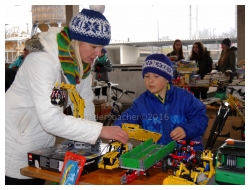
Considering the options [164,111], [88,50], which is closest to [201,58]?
[164,111]

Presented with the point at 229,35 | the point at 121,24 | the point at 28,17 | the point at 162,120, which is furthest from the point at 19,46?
the point at 162,120

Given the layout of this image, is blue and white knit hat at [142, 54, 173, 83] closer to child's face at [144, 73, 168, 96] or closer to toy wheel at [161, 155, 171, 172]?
child's face at [144, 73, 168, 96]

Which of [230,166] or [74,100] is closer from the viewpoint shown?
[230,166]

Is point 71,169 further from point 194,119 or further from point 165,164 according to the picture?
point 194,119

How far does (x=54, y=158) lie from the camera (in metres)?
1.48

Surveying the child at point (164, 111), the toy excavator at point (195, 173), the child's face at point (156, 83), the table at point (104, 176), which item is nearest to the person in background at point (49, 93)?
the table at point (104, 176)

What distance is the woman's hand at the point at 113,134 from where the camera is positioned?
1.50 metres

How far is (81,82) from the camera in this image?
188cm

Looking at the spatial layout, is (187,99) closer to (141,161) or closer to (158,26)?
(141,161)

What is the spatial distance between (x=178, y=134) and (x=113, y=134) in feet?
1.83

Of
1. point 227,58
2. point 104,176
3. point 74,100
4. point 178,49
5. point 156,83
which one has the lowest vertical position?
point 104,176

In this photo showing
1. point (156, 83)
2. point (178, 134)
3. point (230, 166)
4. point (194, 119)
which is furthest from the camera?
point (156, 83)

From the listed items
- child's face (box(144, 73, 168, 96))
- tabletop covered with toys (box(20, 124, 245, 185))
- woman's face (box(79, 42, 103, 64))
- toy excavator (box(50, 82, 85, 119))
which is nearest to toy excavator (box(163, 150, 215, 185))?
tabletop covered with toys (box(20, 124, 245, 185))

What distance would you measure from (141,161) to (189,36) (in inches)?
303
